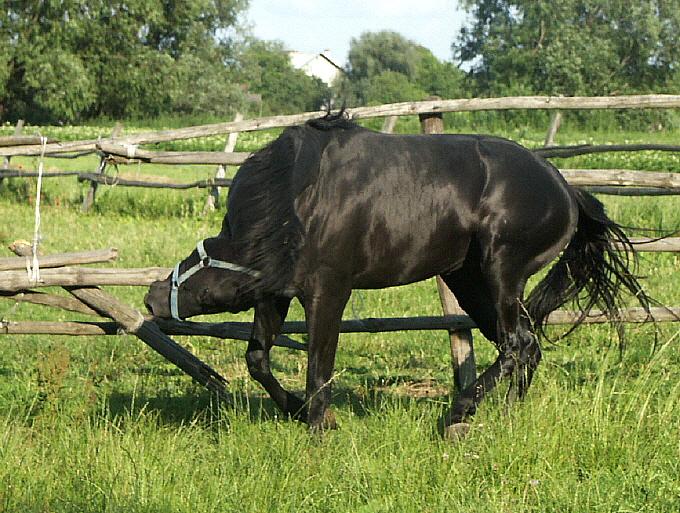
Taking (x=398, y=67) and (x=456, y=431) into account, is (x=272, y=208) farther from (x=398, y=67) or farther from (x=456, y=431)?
(x=398, y=67)

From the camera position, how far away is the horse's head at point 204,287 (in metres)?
4.30

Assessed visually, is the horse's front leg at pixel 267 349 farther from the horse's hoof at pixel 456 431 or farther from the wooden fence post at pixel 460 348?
the wooden fence post at pixel 460 348

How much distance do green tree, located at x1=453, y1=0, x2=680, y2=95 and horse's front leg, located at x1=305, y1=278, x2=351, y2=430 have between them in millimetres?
45710

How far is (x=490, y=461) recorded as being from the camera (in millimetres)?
3816

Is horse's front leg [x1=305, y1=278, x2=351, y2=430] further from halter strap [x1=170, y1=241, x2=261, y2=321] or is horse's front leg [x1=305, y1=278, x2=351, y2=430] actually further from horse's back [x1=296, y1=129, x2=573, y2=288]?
halter strap [x1=170, y1=241, x2=261, y2=321]

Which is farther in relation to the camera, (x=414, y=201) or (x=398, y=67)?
(x=398, y=67)

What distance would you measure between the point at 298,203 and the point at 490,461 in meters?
1.40

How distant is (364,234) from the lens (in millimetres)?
4395

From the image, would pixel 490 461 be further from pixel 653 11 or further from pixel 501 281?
pixel 653 11

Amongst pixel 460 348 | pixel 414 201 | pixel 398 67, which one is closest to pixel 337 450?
pixel 414 201

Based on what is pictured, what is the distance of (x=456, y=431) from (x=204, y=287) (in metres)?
1.31

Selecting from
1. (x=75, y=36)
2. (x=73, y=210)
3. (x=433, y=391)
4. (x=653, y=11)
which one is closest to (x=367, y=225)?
(x=433, y=391)

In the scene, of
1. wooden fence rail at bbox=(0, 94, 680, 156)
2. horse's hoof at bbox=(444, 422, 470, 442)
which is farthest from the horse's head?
wooden fence rail at bbox=(0, 94, 680, 156)

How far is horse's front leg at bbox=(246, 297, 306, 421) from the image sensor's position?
453 centimetres
